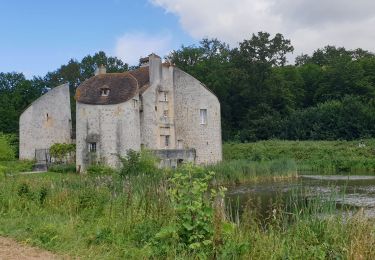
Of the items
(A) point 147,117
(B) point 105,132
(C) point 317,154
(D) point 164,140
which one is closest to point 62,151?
(B) point 105,132

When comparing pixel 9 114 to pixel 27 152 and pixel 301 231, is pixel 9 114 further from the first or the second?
pixel 301 231

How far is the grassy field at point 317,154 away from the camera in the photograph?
35344 millimetres

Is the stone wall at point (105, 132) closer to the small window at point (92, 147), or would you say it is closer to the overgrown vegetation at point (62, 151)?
the small window at point (92, 147)

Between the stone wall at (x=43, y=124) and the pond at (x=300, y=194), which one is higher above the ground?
the stone wall at (x=43, y=124)

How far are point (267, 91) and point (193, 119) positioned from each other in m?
20.8

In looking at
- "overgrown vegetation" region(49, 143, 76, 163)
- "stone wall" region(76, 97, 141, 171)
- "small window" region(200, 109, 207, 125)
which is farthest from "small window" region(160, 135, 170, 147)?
"overgrown vegetation" region(49, 143, 76, 163)

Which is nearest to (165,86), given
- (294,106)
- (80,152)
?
(80,152)

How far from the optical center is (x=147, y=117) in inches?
1303

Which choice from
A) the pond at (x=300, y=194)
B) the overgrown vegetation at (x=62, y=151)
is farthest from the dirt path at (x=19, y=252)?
the overgrown vegetation at (x=62, y=151)

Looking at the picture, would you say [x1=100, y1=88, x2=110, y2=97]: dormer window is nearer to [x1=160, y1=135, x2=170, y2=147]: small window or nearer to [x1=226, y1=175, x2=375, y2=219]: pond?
[x1=160, y1=135, x2=170, y2=147]: small window

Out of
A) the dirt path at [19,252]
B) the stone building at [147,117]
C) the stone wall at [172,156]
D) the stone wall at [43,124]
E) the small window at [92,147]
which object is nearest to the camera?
the dirt path at [19,252]

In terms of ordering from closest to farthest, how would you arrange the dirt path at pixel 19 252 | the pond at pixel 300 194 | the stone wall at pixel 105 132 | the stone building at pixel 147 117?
the dirt path at pixel 19 252, the pond at pixel 300 194, the stone wall at pixel 105 132, the stone building at pixel 147 117

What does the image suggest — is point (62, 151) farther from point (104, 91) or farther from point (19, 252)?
point (19, 252)

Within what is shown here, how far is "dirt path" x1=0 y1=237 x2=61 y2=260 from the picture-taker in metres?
6.32
